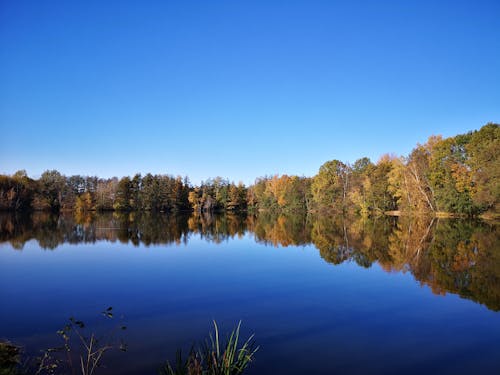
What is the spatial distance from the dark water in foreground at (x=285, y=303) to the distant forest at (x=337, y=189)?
2998cm

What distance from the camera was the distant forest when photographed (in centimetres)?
4469

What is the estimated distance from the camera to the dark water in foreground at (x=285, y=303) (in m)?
6.43

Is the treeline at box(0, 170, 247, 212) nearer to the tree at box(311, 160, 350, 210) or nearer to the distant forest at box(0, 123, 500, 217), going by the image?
the distant forest at box(0, 123, 500, 217)

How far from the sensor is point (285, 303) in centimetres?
982

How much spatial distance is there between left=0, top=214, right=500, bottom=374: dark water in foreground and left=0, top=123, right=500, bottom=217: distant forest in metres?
30.0

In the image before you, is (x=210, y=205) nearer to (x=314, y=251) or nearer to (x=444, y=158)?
(x=444, y=158)

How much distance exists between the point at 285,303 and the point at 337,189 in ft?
206

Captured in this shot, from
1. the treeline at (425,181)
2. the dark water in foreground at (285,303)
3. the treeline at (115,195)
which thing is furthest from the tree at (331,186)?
the dark water in foreground at (285,303)

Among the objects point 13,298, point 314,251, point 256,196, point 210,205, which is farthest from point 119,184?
point 13,298

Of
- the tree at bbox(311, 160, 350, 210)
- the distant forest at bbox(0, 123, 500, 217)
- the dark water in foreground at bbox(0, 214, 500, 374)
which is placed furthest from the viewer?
the tree at bbox(311, 160, 350, 210)

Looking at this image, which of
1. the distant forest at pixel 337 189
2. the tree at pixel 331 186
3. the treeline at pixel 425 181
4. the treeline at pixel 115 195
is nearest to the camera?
the treeline at pixel 425 181

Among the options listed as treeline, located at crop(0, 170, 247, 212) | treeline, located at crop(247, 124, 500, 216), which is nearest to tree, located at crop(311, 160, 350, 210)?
treeline, located at crop(247, 124, 500, 216)

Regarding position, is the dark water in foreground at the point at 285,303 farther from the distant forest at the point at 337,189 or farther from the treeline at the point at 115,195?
the treeline at the point at 115,195

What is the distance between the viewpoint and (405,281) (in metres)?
12.8
